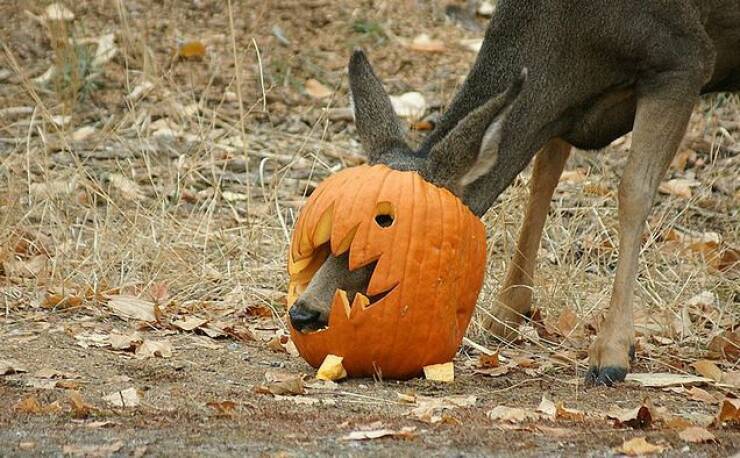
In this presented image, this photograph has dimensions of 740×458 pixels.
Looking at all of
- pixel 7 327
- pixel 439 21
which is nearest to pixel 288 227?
pixel 7 327

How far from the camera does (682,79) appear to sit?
6715 millimetres

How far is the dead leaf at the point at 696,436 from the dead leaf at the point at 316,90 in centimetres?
761

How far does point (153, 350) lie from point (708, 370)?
269cm

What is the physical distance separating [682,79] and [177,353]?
2.82 metres

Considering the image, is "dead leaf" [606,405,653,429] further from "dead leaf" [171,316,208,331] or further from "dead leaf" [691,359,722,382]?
"dead leaf" [171,316,208,331]

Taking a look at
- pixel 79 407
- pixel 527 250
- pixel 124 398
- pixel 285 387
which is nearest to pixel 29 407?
pixel 79 407

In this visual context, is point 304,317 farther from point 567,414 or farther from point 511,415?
point 567,414

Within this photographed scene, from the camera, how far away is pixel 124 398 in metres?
5.30

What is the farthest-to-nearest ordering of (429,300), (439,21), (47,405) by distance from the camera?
(439,21) → (429,300) → (47,405)

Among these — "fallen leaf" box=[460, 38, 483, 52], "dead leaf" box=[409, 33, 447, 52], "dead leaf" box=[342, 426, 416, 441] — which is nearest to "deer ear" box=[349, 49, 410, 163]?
"dead leaf" box=[342, 426, 416, 441]

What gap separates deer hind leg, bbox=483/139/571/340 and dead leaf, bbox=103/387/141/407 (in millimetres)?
2626

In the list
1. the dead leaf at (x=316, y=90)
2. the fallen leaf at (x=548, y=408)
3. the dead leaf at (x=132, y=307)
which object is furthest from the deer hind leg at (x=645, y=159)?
the dead leaf at (x=316, y=90)

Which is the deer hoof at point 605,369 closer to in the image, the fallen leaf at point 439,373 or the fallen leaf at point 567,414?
the fallen leaf at point 439,373

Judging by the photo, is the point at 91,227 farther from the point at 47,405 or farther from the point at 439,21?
the point at 439,21
